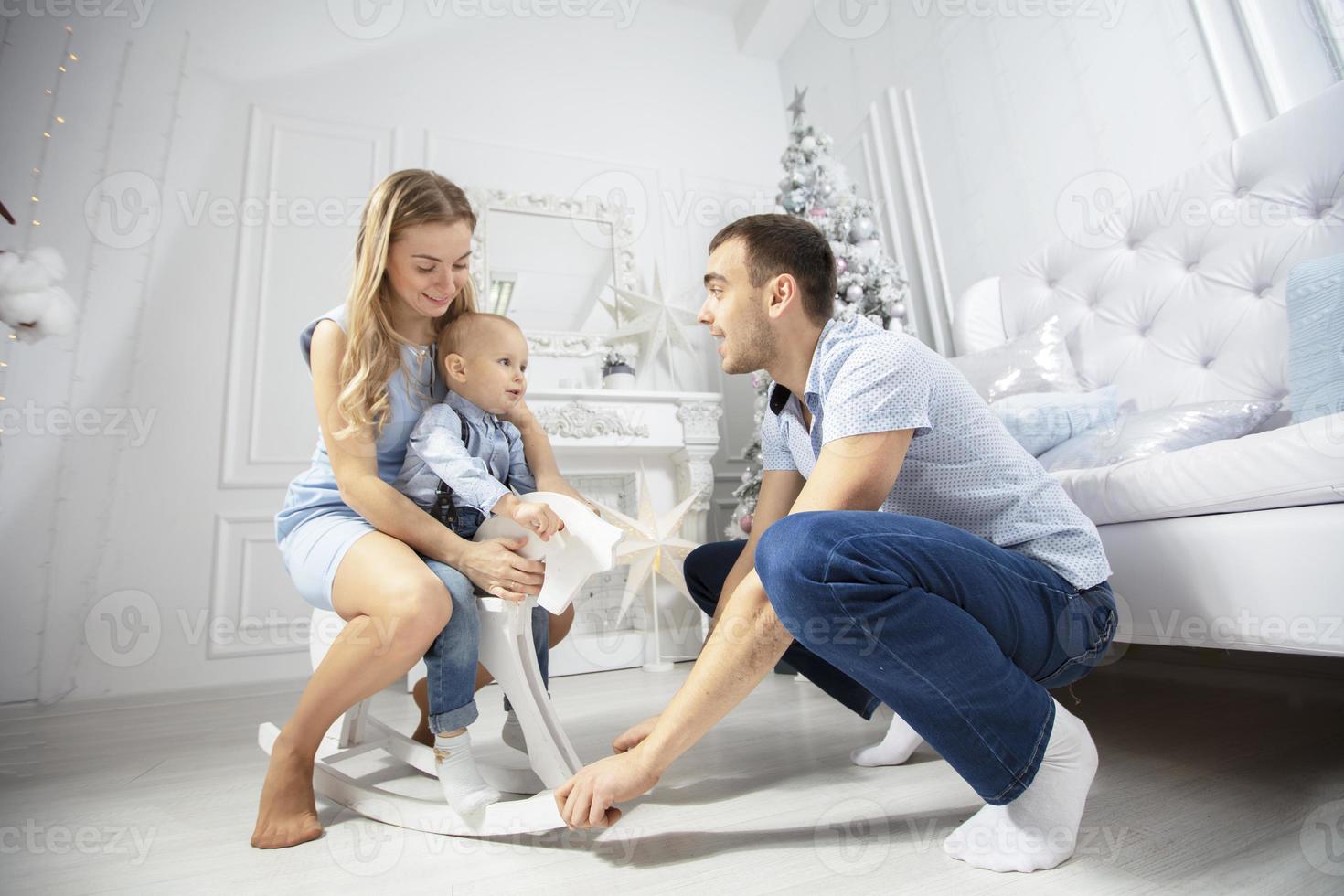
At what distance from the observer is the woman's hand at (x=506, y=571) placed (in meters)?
0.98

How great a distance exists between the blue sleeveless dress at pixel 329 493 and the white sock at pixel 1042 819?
3.15 ft

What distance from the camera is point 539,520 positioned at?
968 millimetres

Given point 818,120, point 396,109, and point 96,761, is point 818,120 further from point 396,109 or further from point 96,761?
point 96,761

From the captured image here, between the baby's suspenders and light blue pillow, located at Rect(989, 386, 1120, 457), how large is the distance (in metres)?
1.19

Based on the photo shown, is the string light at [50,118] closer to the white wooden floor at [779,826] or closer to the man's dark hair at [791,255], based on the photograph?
the white wooden floor at [779,826]

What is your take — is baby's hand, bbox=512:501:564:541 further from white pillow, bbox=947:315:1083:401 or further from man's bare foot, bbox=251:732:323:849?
white pillow, bbox=947:315:1083:401

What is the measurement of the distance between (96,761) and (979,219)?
10.6ft

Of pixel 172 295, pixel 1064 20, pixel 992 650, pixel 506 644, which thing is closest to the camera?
pixel 992 650

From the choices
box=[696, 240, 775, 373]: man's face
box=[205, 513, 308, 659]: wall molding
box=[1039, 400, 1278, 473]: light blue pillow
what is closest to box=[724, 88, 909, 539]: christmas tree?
box=[1039, 400, 1278, 473]: light blue pillow

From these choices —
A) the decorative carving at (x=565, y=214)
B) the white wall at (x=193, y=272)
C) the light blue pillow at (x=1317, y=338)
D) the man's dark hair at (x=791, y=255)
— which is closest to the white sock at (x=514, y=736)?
the man's dark hair at (x=791, y=255)

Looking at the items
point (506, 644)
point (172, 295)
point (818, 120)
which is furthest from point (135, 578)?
point (818, 120)

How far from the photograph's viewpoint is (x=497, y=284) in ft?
9.95

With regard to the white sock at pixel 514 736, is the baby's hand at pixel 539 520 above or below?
above

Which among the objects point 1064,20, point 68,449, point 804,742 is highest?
point 1064,20
